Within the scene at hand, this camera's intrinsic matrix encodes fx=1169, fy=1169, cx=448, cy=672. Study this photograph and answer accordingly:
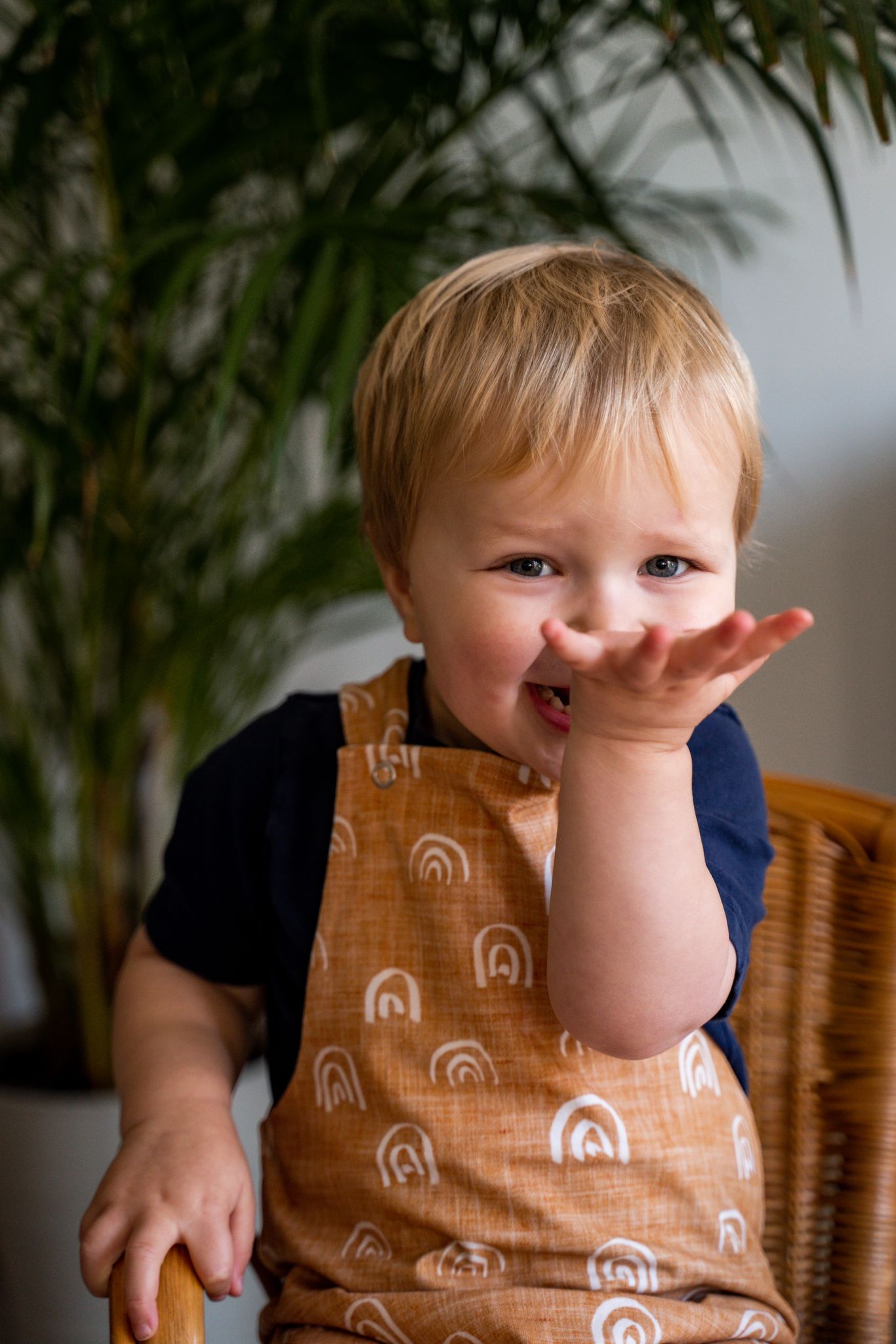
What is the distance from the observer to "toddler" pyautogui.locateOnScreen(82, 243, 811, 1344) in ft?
1.91

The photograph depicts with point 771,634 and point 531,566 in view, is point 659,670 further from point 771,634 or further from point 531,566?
point 531,566

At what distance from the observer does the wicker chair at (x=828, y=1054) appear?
2.49ft

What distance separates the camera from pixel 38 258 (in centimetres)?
113

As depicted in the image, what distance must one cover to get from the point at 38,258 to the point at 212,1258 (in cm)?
92

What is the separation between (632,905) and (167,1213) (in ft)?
Answer: 0.97

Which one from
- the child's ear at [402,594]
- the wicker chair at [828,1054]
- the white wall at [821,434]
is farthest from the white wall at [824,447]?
the child's ear at [402,594]

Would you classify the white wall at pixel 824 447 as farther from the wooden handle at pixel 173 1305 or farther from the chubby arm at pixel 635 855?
the wooden handle at pixel 173 1305

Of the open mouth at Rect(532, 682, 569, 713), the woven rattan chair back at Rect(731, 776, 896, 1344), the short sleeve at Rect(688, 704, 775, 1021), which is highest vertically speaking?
the open mouth at Rect(532, 682, 569, 713)

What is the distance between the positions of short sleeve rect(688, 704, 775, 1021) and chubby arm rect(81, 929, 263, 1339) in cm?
28

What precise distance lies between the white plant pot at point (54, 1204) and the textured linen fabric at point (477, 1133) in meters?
0.48

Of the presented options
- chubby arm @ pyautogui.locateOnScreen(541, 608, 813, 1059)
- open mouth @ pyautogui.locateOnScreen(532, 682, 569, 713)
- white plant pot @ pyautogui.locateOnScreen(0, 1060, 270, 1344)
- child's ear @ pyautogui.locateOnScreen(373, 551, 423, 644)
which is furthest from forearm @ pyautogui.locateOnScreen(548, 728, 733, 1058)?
white plant pot @ pyautogui.locateOnScreen(0, 1060, 270, 1344)

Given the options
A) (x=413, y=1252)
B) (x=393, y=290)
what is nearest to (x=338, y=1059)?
(x=413, y=1252)

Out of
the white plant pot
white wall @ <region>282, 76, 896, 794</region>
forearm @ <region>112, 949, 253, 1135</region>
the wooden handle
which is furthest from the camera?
white wall @ <region>282, 76, 896, 794</region>

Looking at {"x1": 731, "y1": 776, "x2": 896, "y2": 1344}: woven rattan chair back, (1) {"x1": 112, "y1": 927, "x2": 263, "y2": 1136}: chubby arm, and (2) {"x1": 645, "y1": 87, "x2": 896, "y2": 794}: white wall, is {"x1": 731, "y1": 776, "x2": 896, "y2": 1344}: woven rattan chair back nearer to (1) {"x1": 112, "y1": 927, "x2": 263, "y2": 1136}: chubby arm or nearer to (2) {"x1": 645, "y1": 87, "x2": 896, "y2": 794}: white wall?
(1) {"x1": 112, "y1": 927, "x2": 263, "y2": 1136}: chubby arm
